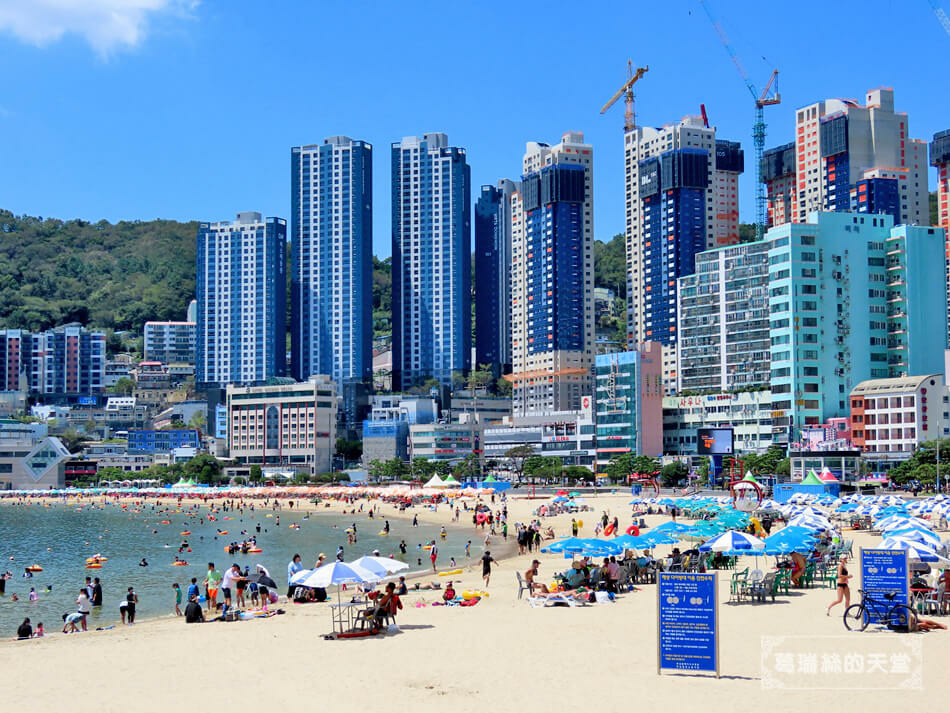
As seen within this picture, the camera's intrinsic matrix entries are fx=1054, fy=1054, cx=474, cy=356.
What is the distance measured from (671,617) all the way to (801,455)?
9460 cm

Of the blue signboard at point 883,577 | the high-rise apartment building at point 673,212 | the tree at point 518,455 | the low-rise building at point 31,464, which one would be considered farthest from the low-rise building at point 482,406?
the blue signboard at point 883,577

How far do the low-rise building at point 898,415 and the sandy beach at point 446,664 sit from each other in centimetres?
8639

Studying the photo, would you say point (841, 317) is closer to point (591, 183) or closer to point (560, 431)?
point (560, 431)

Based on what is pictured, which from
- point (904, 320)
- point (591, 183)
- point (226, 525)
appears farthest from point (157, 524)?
point (591, 183)

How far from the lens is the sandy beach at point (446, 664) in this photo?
18375 millimetres

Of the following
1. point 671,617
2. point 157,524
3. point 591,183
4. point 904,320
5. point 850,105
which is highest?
point 850,105

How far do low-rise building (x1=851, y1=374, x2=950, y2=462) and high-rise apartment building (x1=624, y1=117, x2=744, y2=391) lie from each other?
5721cm

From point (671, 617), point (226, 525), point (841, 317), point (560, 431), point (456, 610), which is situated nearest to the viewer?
point (671, 617)

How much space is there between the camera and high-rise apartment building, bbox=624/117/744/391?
179 m

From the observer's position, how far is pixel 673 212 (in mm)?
180625

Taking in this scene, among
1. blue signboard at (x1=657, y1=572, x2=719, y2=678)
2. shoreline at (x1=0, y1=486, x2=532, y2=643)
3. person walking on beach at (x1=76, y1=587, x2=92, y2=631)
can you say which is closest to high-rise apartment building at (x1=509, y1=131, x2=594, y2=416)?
shoreline at (x1=0, y1=486, x2=532, y2=643)

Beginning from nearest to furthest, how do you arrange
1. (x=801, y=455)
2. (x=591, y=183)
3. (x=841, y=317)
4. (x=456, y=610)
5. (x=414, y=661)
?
(x=414, y=661) < (x=456, y=610) < (x=801, y=455) < (x=841, y=317) < (x=591, y=183)

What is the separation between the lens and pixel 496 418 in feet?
630

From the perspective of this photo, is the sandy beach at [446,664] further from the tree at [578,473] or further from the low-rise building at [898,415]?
the tree at [578,473]
